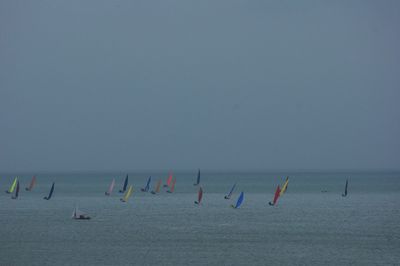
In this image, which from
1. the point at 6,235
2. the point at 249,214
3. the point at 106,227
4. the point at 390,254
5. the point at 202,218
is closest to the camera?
the point at 390,254

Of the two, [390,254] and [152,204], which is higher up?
[152,204]

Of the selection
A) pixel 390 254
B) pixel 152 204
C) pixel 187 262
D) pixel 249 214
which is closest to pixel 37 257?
pixel 187 262

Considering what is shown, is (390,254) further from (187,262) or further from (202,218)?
(202,218)

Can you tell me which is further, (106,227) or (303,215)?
(303,215)

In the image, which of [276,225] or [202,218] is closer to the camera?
[276,225]

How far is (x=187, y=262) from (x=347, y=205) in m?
63.2

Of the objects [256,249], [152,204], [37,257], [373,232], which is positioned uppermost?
[152,204]

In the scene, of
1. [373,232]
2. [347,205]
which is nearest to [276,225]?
[373,232]

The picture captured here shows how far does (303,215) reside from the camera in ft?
302

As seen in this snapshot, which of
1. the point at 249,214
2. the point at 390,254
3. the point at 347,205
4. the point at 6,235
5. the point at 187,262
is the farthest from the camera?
the point at 347,205

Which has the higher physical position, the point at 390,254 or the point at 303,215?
the point at 303,215

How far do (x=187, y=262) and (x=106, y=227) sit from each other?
24623 mm

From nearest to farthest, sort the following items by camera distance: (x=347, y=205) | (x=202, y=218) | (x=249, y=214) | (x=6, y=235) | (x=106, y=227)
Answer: (x=6, y=235) < (x=106, y=227) < (x=202, y=218) < (x=249, y=214) < (x=347, y=205)

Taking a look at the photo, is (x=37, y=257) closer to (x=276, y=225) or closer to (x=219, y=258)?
(x=219, y=258)
